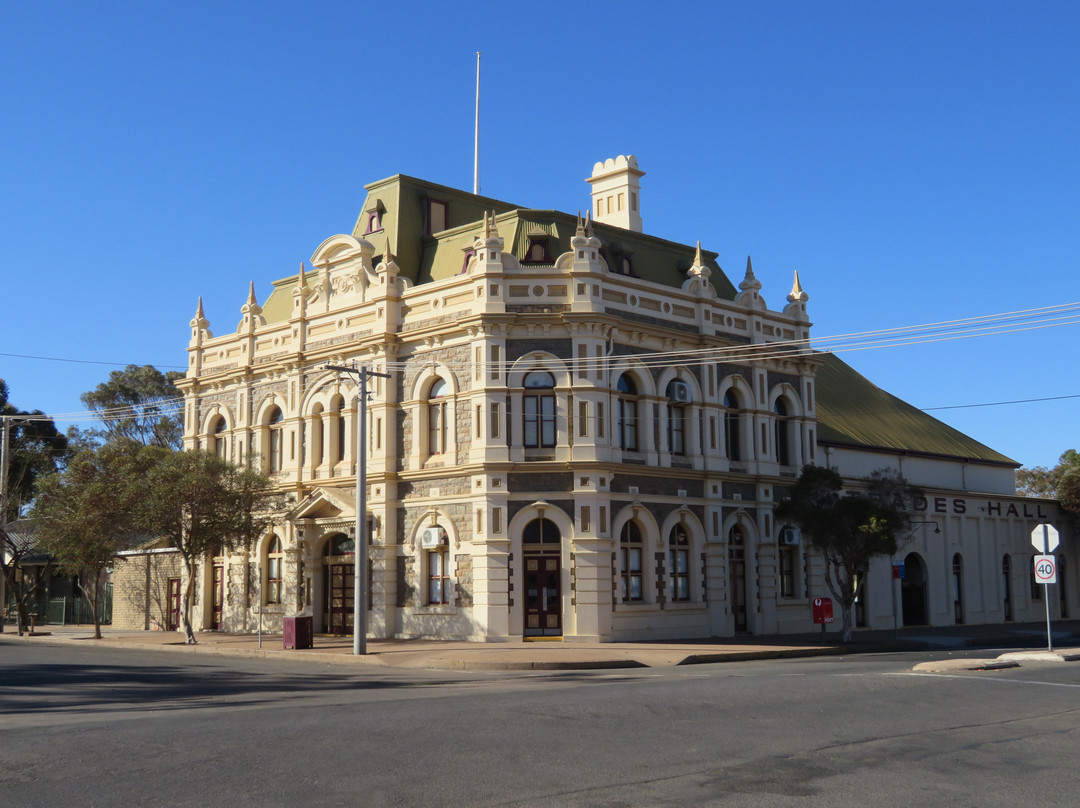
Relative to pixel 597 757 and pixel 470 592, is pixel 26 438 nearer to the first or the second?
pixel 470 592

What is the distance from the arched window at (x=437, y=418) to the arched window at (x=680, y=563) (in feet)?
24.8

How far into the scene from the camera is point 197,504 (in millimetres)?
34344

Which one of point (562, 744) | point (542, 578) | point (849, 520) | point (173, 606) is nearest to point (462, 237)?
point (542, 578)

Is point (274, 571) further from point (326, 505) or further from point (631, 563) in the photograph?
point (631, 563)

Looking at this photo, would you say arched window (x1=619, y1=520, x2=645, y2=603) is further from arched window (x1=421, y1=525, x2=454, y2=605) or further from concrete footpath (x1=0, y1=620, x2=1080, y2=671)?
arched window (x1=421, y1=525, x2=454, y2=605)

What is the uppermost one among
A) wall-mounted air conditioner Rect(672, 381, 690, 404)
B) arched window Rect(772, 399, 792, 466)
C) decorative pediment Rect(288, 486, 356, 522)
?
wall-mounted air conditioner Rect(672, 381, 690, 404)

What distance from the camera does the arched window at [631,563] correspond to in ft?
107

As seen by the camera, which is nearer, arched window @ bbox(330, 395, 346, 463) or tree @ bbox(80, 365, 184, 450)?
arched window @ bbox(330, 395, 346, 463)

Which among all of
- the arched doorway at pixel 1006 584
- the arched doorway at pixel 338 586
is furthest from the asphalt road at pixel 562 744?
the arched doorway at pixel 1006 584

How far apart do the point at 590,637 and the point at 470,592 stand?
3.69 m

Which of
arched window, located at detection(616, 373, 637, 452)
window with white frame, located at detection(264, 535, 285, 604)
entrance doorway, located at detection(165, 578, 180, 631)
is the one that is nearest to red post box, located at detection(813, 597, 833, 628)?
arched window, located at detection(616, 373, 637, 452)

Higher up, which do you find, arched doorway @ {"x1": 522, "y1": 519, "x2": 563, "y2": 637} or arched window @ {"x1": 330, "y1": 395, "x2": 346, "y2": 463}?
arched window @ {"x1": 330, "y1": 395, "x2": 346, "y2": 463}

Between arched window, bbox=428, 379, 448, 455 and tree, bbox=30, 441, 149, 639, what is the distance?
8980 mm

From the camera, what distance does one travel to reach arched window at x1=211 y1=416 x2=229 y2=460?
42219mm
